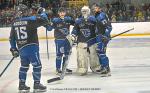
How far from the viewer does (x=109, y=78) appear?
6.83 m

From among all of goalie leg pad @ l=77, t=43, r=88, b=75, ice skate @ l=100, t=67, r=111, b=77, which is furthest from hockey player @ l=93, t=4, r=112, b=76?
goalie leg pad @ l=77, t=43, r=88, b=75

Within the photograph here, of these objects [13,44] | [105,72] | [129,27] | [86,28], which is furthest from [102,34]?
[129,27]

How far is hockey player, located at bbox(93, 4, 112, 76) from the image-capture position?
268 inches

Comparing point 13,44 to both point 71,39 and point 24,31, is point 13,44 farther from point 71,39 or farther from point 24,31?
point 71,39

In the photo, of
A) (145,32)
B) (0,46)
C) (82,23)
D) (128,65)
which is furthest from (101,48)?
(145,32)

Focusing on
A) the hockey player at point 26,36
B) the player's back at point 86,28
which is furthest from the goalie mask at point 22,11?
the player's back at point 86,28

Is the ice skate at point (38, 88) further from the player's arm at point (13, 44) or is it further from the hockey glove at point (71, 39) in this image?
→ the hockey glove at point (71, 39)

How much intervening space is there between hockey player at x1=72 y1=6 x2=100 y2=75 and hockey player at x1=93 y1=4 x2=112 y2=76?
4.5 inches

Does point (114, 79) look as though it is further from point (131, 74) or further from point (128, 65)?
point (128, 65)

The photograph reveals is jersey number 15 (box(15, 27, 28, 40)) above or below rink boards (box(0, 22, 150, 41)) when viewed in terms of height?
above

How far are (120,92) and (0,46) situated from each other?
6.26m

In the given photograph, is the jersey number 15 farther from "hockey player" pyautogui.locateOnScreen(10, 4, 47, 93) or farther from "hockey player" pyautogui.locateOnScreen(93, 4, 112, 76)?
"hockey player" pyautogui.locateOnScreen(93, 4, 112, 76)

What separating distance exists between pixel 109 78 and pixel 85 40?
0.68 m

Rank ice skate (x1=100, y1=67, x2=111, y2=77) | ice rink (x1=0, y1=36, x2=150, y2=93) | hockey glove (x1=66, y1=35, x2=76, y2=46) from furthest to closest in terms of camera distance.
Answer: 1. ice skate (x1=100, y1=67, x2=111, y2=77)
2. hockey glove (x1=66, y1=35, x2=76, y2=46)
3. ice rink (x1=0, y1=36, x2=150, y2=93)
